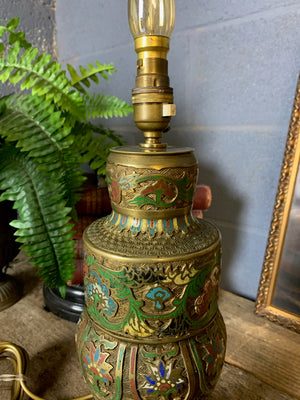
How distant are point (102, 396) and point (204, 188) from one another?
1.85 feet

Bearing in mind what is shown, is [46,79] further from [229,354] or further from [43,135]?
[229,354]

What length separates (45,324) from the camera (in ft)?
2.69

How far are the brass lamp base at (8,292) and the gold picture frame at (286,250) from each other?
2.38ft

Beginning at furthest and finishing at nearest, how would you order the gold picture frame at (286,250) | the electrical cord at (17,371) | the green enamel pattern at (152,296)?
the gold picture frame at (286,250), the electrical cord at (17,371), the green enamel pattern at (152,296)

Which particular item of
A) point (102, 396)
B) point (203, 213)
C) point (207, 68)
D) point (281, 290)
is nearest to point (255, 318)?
point (281, 290)

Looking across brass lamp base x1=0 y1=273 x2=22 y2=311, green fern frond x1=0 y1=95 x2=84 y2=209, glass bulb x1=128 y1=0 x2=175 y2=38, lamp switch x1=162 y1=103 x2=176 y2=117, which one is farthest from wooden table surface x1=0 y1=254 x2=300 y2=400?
glass bulb x1=128 y1=0 x2=175 y2=38

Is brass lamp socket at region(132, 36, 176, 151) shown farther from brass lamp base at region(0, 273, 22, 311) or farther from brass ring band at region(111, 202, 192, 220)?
brass lamp base at region(0, 273, 22, 311)

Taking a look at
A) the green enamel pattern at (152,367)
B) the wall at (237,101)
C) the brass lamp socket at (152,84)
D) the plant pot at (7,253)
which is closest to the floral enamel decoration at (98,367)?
the green enamel pattern at (152,367)

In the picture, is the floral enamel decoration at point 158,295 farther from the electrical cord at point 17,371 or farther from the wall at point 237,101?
the wall at point 237,101

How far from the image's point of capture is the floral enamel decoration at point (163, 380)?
0.46 meters

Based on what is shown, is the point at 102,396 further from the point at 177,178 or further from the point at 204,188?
the point at 204,188

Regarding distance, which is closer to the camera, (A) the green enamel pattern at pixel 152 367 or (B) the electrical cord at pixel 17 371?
(A) the green enamel pattern at pixel 152 367

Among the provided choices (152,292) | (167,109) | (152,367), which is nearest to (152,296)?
(152,292)

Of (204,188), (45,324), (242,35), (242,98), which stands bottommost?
(45,324)
